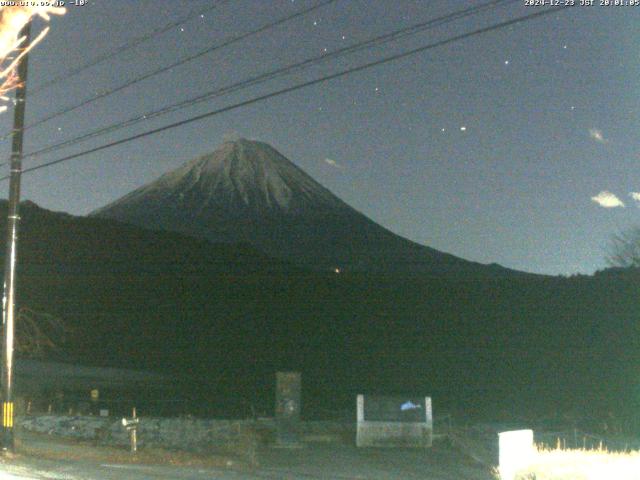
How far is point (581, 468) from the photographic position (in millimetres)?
12305

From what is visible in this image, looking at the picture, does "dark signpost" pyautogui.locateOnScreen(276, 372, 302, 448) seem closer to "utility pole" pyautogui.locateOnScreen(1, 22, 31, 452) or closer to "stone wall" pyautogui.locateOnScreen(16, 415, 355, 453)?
"stone wall" pyautogui.locateOnScreen(16, 415, 355, 453)

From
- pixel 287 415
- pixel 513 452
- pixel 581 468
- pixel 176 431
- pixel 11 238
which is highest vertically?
pixel 11 238

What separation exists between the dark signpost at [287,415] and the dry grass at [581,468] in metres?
10.9

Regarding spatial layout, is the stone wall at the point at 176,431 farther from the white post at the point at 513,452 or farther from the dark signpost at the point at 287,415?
the white post at the point at 513,452

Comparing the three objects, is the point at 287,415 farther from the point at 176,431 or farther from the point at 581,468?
the point at 581,468

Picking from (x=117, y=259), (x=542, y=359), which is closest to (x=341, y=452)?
(x=542, y=359)

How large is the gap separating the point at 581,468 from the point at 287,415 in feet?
42.3

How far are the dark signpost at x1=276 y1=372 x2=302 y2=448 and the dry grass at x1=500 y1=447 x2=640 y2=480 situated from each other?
10.9 meters

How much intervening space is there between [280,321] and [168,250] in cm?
2827

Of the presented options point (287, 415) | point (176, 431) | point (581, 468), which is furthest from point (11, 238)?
point (176, 431)

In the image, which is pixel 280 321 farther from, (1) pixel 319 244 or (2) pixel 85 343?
(1) pixel 319 244

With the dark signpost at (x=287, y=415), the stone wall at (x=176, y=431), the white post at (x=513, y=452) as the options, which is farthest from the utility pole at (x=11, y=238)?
→ the white post at (x=513, y=452)

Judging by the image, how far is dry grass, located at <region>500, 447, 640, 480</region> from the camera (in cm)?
1175

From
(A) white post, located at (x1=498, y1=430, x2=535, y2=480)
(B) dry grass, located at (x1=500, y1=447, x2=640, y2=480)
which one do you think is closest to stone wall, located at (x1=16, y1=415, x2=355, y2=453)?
(A) white post, located at (x1=498, y1=430, x2=535, y2=480)
